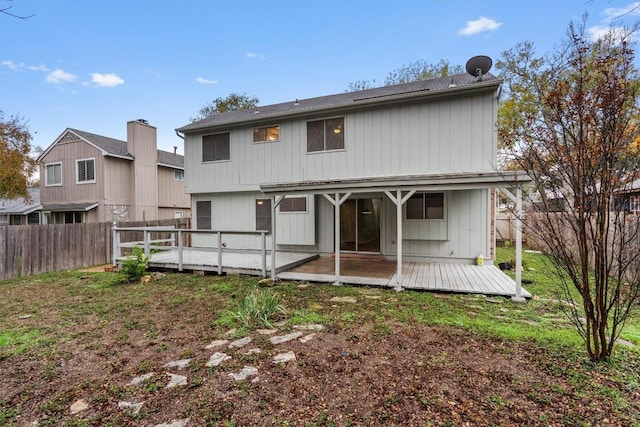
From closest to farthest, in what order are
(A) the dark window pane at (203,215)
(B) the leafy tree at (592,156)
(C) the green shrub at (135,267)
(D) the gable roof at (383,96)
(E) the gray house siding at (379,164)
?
(B) the leafy tree at (592,156) < (C) the green shrub at (135,267) < (D) the gable roof at (383,96) < (E) the gray house siding at (379,164) < (A) the dark window pane at (203,215)

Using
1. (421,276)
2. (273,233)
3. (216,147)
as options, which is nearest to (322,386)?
(273,233)

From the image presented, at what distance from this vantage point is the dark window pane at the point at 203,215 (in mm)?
11039

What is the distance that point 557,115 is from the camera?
2867 millimetres

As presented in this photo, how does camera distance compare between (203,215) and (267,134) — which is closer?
(267,134)

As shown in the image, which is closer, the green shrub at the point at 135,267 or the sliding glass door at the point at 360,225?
the green shrub at the point at 135,267

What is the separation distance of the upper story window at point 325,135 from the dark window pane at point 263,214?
7.72 ft

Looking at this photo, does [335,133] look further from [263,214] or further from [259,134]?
[263,214]

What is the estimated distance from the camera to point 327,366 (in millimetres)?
3121

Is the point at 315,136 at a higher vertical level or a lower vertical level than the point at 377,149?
higher

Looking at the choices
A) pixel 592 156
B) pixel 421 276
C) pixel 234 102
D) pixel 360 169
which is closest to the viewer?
pixel 592 156

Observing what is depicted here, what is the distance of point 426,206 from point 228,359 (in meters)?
6.86

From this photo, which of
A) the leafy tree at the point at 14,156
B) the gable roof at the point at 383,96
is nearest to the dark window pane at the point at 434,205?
the gable roof at the point at 383,96

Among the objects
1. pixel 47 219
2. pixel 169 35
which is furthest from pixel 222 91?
pixel 47 219

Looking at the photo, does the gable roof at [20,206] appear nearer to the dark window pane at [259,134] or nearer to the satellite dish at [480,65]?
the dark window pane at [259,134]
